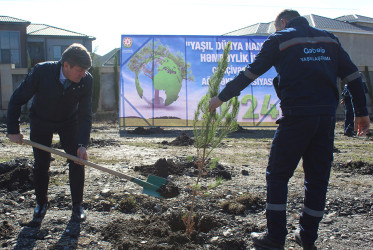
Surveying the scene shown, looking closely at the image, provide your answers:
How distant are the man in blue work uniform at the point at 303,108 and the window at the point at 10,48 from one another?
107 ft

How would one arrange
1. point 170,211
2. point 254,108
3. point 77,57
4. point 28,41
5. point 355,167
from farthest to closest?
point 28,41 → point 254,108 → point 355,167 → point 170,211 → point 77,57

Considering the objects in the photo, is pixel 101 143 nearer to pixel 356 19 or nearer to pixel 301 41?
pixel 301 41

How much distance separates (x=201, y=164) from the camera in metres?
3.88

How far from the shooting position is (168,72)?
560 inches

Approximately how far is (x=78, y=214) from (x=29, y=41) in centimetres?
3235

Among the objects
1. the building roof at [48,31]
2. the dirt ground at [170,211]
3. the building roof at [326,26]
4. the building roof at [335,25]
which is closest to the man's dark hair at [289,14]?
the dirt ground at [170,211]

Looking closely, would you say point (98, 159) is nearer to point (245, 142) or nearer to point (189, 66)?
point (245, 142)

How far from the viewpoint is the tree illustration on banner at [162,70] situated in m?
14.1

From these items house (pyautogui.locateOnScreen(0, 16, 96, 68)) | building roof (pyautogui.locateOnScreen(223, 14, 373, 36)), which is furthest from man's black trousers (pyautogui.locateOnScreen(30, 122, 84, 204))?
house (pyautogui.locateOnScreen(0, 16, 96, 68))

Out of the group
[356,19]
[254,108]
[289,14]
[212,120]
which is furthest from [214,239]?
[356,19]

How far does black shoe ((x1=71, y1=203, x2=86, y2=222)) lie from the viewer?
411 cm

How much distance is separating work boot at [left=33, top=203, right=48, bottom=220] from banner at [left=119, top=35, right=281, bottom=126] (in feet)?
33.1

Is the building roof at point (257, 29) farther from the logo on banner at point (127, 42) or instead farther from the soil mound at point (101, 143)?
the soil mound at point (101, 143)

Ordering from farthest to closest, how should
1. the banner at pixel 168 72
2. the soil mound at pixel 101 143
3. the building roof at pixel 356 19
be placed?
the building roof at pixel 356 19 < the banner at pixel 168 72 < the soil mound at pixel 101 143
